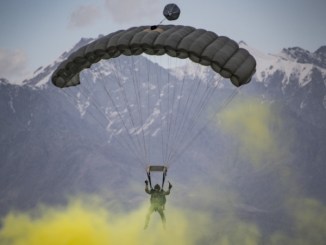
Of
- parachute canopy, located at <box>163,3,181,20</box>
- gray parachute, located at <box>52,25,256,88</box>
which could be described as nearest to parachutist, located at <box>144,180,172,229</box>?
gray parachute, located at <box>52,25,256,88</box>

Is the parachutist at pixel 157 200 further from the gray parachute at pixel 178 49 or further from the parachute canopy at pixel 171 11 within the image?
the parachute canopy at pixel 171 11

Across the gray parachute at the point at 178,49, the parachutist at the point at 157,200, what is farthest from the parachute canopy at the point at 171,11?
the parachutist at the point at 157,200

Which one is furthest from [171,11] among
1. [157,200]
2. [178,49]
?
[157,200]

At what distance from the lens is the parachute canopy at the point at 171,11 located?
134 feet

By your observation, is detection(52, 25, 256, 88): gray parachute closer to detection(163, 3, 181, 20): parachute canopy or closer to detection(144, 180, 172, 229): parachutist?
detection(163, 3, 181, 20): parachute canopy

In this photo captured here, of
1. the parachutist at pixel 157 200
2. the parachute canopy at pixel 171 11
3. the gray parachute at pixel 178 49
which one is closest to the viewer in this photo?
the gray parachute at pixel 178 49

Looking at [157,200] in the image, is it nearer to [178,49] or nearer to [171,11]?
[178,49]

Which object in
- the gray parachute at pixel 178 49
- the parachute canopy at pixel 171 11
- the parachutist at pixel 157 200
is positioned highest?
the parachute canopy at pixel 171 11

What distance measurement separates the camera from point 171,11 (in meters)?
41.0

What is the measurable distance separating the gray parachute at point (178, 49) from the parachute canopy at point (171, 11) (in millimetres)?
878

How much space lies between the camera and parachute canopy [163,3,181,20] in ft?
134

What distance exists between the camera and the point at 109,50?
41.0 m

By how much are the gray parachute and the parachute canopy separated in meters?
0.88

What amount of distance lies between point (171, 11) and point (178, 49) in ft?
11.5
